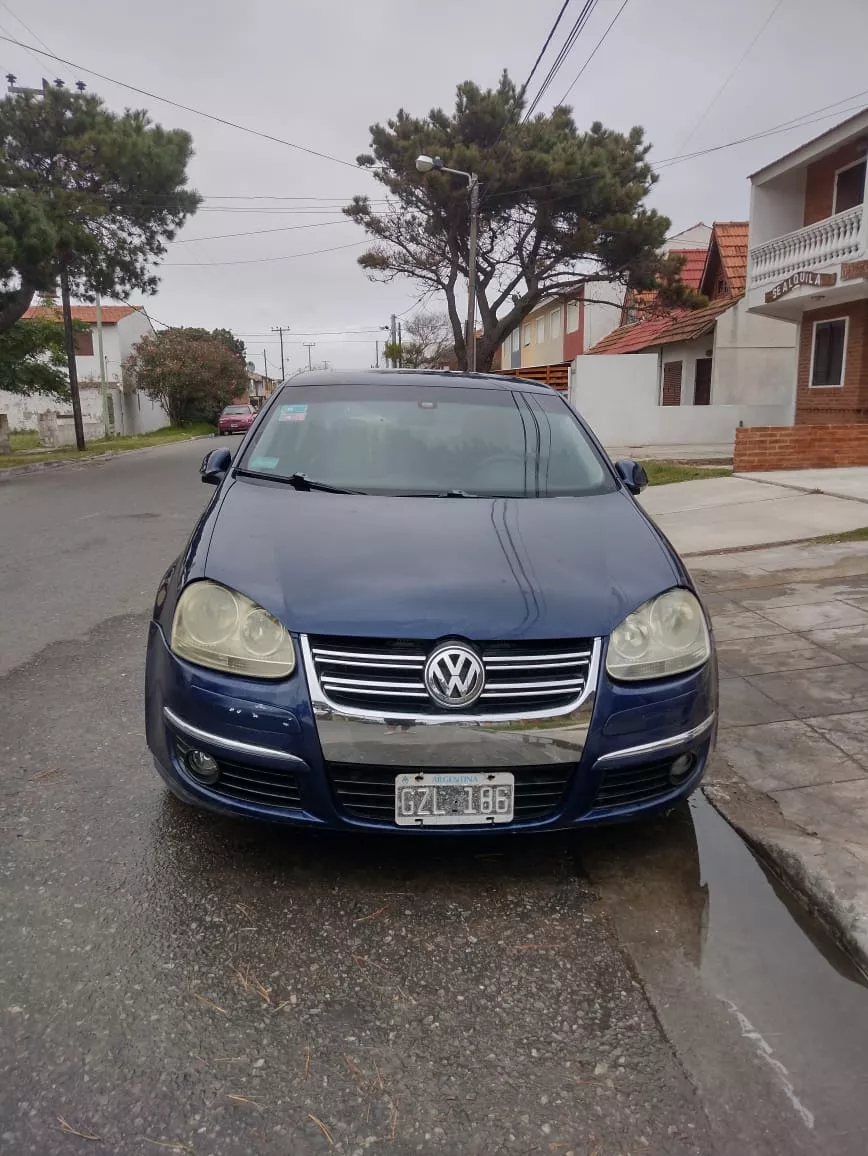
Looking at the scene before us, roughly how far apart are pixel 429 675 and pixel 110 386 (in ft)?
136

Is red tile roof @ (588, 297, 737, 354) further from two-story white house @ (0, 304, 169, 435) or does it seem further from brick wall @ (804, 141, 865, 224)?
two-story white house @ (0, 304, 169, 435)

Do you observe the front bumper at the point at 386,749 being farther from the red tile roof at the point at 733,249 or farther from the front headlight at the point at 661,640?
the red tile roof at the point at 733,249

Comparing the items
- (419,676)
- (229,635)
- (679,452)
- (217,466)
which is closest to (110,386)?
(679,452)

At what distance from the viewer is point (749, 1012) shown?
2193 mm

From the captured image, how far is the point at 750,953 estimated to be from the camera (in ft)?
8.01

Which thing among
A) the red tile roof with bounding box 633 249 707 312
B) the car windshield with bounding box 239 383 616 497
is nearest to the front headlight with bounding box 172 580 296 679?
the car windshield with bounding box 239 383 616 497

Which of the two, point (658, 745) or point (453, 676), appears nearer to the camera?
point (453, 676)

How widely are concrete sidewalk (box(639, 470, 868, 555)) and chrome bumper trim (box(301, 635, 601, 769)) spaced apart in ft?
18.4

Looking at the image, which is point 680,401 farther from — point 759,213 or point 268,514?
point 268,514

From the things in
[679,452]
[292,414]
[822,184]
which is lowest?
[679,452]

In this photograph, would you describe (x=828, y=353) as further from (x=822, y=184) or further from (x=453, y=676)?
(x=453, y=676)

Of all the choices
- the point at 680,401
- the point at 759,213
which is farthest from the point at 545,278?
the point at 759,213

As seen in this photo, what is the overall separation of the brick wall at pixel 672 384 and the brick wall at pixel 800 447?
12.1 meters

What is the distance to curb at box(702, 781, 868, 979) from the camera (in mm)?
2490
